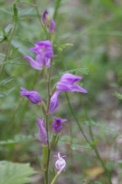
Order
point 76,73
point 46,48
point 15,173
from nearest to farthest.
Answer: point 46,48
point 15,173
point 76,73

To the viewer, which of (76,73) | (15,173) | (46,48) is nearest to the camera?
(46,48)

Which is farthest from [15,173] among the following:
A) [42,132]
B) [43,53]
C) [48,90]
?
[43,53]

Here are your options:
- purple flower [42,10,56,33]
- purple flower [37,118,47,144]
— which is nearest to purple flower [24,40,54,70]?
purple flower [42,10,56,33]

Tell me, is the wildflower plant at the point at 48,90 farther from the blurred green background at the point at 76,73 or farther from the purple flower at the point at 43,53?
the blurred green background at the point at 76,73

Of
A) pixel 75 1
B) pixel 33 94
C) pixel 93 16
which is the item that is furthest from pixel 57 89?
pixel 75 1

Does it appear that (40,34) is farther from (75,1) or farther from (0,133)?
(75,1)

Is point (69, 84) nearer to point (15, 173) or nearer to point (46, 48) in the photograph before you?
point (46, 48)

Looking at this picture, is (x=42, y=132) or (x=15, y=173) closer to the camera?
(x=42, y=132)
